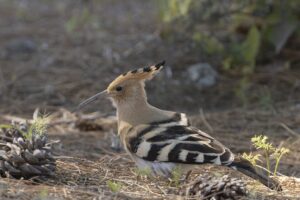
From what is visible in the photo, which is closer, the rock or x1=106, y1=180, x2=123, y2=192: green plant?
x1=106, y1=180, x2=123, y2=192: green plant

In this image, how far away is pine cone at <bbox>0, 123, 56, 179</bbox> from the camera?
387cm

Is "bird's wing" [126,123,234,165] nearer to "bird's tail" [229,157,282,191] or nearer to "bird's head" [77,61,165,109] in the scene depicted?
"bird's tail" [229,157,282,191]

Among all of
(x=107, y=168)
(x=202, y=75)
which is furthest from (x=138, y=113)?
(x=202, y=75)

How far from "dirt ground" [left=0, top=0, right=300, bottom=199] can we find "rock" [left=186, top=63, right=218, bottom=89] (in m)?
0.07

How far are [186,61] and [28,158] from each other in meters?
4.00

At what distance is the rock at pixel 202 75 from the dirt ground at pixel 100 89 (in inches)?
2.9

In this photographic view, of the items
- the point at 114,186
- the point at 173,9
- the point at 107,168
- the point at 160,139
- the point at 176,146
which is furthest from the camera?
the point at 173,9

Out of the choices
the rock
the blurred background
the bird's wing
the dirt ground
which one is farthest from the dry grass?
the rock

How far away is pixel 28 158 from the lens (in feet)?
12.7

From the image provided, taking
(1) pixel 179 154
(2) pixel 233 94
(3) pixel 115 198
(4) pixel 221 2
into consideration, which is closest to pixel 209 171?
(1) pixel 179 154

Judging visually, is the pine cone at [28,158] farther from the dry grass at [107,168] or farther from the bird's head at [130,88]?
the bird's head at [130,88]

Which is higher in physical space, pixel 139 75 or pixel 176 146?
pixel 139 75

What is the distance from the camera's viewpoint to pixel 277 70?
728 cm

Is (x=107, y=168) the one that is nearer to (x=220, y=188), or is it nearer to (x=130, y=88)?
(x=130, y=88)
